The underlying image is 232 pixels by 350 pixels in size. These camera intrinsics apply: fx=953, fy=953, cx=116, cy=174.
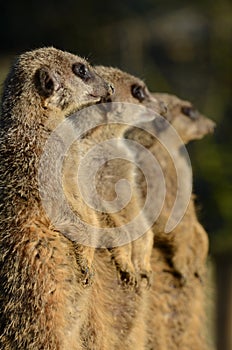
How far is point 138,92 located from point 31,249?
1767mm

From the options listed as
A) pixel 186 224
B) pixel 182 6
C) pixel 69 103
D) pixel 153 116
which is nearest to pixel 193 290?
pixel 186 224

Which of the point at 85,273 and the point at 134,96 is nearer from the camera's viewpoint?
the point at 85,273

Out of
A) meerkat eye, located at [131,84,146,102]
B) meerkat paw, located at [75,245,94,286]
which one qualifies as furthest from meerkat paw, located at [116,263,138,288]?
meerkat eye, located at [131,84,146,102]

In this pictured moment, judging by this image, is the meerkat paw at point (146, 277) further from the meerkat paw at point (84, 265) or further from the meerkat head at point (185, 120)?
the meerkat head at point (185, 120)

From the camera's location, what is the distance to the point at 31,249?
3.87m

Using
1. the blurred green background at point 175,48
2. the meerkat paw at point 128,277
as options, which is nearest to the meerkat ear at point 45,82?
the meerkat paw at point 128,277

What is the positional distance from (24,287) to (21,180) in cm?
46

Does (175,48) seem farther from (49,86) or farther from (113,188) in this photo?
(49,86)

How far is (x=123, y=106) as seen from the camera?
5152 mm

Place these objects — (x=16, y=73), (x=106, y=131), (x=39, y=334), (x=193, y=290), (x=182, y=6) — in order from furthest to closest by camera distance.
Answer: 1. (x=182, y=6)
2. (x=193, y=290)
3. (x=106, y=131)
4. (x=16, y=73)
5. (x=39, y=334)

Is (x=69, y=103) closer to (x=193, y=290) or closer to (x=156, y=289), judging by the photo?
(x=156, y=289)

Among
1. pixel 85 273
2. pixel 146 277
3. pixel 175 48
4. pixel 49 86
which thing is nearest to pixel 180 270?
pixel 146 277

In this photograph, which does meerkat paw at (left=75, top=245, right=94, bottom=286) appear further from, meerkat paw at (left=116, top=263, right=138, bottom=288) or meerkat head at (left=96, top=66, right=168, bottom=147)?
meerkat head at (left=96, top=66, right=168, bottom=147)

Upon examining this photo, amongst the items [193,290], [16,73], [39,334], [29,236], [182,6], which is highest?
[16,73]
